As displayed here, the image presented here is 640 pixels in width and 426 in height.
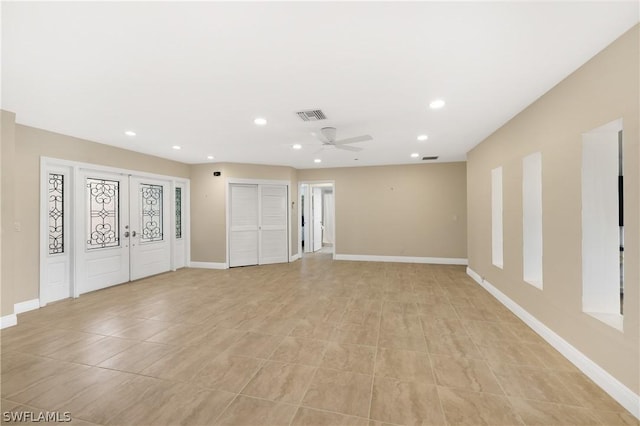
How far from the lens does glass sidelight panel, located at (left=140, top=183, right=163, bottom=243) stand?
239 inches

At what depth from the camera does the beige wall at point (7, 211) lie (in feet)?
11.1

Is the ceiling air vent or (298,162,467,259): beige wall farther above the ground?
the ceiling air vent

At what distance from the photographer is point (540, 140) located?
3.11 m

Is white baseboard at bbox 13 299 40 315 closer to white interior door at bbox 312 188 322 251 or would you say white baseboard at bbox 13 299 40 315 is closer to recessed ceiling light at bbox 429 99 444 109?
recessed ceiling light at bbox 429 99 444 109

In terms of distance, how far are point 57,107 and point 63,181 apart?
1.79 m

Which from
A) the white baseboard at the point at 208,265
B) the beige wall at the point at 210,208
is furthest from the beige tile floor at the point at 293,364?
the beige wall at the point at 210,208

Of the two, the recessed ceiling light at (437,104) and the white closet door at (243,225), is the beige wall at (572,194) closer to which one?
the recessed ceiling light at (437,104)

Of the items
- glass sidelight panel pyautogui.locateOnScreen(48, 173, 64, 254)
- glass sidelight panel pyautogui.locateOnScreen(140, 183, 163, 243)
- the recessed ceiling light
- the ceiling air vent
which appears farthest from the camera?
glass sidelight panel pyautogui.locateOnScreen(140, 183, 163, 243)

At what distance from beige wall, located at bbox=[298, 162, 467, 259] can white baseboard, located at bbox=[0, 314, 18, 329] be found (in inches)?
252

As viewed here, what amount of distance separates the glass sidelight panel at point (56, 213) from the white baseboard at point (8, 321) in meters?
1.20

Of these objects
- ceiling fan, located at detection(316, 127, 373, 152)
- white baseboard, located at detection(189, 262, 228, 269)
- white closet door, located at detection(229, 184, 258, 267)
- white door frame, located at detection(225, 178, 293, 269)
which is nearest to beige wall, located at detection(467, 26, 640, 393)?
Result: ceiling fan, located at detection(316, 127, 373, 152)

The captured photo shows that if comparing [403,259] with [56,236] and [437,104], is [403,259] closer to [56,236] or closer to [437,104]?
[437,104]

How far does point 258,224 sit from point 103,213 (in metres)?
3.34

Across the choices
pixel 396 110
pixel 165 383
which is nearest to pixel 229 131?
pixel 396 110
